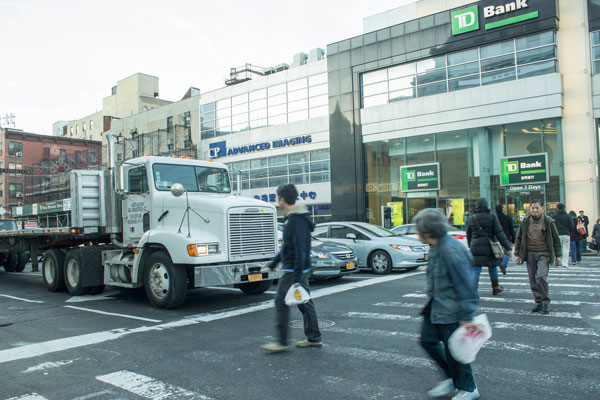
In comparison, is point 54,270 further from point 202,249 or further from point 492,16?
point 492,16

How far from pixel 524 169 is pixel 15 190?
217ft

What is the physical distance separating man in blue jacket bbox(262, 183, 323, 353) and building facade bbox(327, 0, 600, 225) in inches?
840

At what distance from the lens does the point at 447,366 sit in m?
4.05

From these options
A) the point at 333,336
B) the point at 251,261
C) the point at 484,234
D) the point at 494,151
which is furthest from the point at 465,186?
the point at 333,336

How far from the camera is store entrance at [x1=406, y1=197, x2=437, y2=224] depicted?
27750 millimetres

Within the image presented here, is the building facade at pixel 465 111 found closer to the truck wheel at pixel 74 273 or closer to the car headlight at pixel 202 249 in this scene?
the car headlight at pixel 202 249

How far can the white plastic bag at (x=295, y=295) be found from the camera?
559 cm

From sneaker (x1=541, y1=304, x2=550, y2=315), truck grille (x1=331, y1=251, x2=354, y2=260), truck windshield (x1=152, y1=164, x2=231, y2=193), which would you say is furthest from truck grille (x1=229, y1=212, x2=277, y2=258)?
sneaker (x1=541, y1=304, x2=550, y2=315)

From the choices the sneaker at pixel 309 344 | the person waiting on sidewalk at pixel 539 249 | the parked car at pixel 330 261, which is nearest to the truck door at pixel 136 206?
the parked car at pixel 330 261

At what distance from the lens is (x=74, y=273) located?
10984 millimetres

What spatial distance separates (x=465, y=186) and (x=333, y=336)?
21624mm

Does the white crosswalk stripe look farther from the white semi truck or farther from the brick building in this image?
the brick building

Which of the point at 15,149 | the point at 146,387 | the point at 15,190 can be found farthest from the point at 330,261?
the point at 15,190

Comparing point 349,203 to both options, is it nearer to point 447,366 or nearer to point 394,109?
point 394,109
